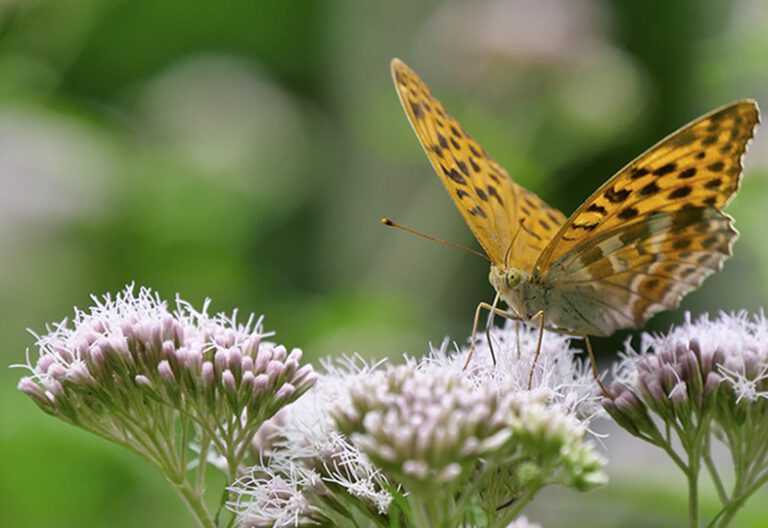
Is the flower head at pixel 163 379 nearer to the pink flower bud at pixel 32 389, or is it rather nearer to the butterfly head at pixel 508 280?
the pink flower bud at pixel 32 389

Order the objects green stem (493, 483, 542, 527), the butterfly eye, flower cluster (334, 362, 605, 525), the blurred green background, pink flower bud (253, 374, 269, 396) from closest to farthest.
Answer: flower cluster (334, 362, 605, 525) → green stem (493, 483, 542, 527) → pink flower bud (253, 374, 269, 396) → the butterfly eye → the blurred green background

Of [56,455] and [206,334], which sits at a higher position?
[206,334]

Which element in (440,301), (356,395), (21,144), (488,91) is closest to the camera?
(356,395)

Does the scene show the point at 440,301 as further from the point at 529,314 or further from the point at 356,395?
the point at 356,395

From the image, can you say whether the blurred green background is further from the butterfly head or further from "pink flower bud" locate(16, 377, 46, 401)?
"pink flower bud" locate(16, 377, 46, 401)

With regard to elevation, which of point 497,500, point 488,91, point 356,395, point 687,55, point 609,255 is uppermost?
point 687,55

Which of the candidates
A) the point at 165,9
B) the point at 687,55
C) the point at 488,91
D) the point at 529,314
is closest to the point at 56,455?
the point at 529,314

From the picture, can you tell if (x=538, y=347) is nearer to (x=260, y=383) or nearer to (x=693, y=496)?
(x=693, y=496)

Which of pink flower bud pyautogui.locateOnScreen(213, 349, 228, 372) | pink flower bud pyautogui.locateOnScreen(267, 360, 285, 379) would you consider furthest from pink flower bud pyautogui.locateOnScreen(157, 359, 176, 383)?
pink flower bud pyautogui.locateOnScreen(267, 360, 285, 379)
